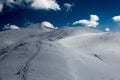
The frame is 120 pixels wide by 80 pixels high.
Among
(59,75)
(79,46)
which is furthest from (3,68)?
(79,46)

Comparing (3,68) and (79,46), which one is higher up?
(79,46)

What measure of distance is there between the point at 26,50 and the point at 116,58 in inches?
291

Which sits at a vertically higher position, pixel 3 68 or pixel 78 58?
pixel 78 58

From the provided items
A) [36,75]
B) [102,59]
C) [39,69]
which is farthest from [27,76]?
[102,59]

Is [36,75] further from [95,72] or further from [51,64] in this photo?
[95,72]

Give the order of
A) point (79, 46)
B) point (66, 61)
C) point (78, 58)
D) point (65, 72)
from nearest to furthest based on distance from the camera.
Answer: point (65, 72)
point (66, 61)
point (78, 58)
point (79, 46)

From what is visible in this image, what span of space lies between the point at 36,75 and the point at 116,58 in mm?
8331

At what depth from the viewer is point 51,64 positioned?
42.3 ft

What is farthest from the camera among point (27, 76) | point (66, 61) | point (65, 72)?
point (66, 61)

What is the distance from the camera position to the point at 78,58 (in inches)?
586

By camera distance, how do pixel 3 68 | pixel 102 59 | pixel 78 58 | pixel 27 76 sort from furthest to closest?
pixel 102 59
pixel 78 58
pixel 3 68
pixel 27 76

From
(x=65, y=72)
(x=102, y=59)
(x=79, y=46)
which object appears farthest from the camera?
(x=79, y=46)

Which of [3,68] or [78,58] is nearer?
[3,68]

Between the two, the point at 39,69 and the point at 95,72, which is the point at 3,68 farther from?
the point at 95,72
